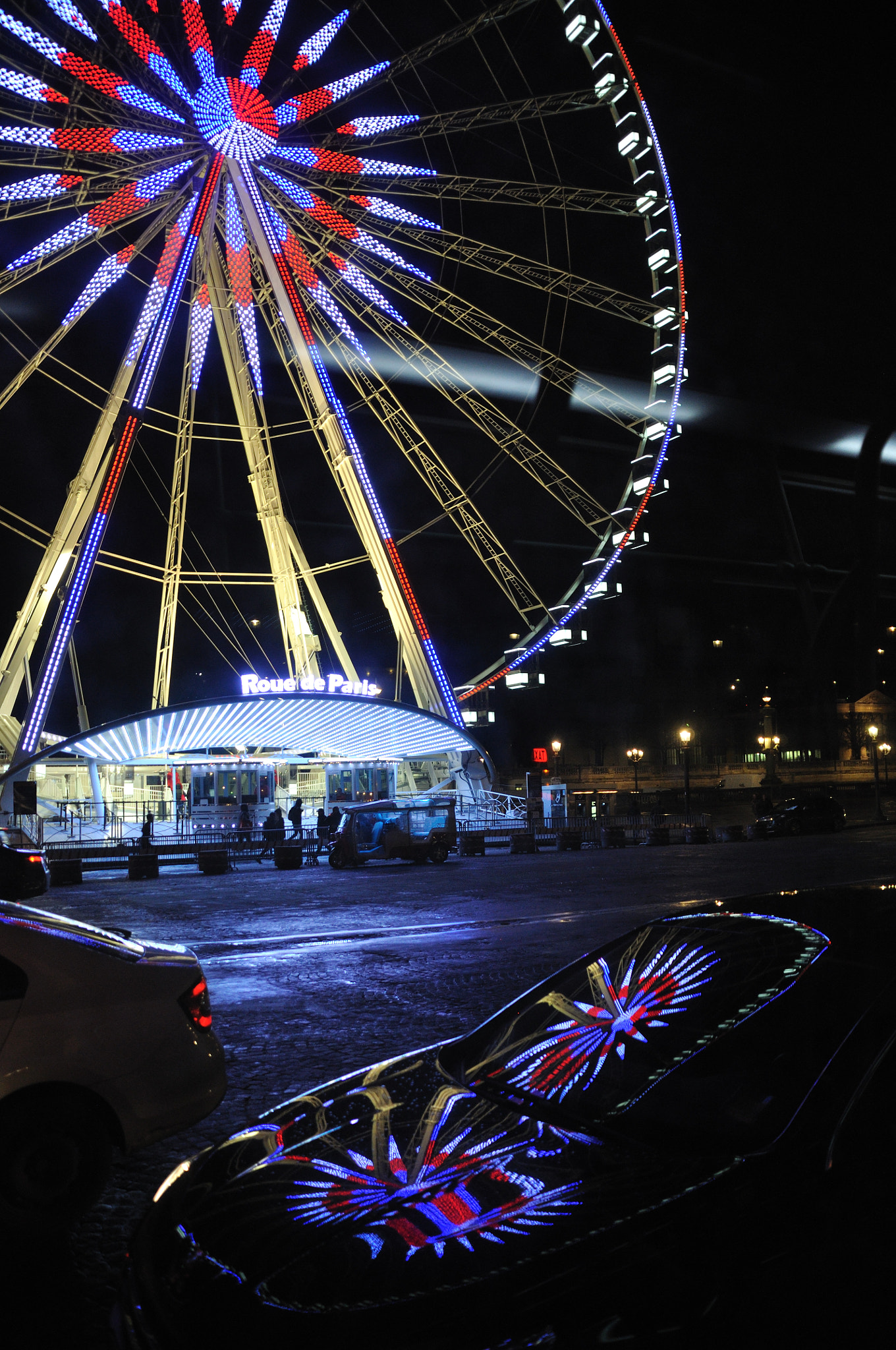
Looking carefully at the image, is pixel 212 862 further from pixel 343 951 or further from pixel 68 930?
pixel 68 930

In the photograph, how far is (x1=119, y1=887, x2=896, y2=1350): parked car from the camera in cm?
208

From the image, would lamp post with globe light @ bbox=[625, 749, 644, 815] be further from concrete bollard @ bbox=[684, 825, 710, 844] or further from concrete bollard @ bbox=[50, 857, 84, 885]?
concrete bollard @ bbox=[50, 857, 84, 885]

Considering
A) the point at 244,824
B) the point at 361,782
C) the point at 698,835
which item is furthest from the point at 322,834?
the point at 361,782

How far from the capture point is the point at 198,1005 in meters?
4.54

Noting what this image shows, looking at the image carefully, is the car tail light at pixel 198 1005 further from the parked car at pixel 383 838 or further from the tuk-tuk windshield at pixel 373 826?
the tuk-tuk windshield at pixel 373 826

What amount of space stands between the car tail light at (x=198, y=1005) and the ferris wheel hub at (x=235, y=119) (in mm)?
23356

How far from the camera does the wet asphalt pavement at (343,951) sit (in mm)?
3625

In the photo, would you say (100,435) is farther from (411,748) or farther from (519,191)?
(411,748)

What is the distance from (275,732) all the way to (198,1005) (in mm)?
31930

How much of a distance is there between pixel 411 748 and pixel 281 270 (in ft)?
62.2

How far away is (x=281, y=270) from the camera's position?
24.3 metres

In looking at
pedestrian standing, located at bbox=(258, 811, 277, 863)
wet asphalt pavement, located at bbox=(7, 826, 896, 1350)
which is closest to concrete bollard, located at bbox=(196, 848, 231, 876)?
wet asphalt pavement, located at bbox=(7, 826, 896, 1350)

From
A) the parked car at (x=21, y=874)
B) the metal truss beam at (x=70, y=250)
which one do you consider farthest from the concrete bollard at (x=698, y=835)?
the metal truss beam at (x=70, y=250)

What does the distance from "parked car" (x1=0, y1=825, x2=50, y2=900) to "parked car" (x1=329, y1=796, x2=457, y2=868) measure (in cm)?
809
